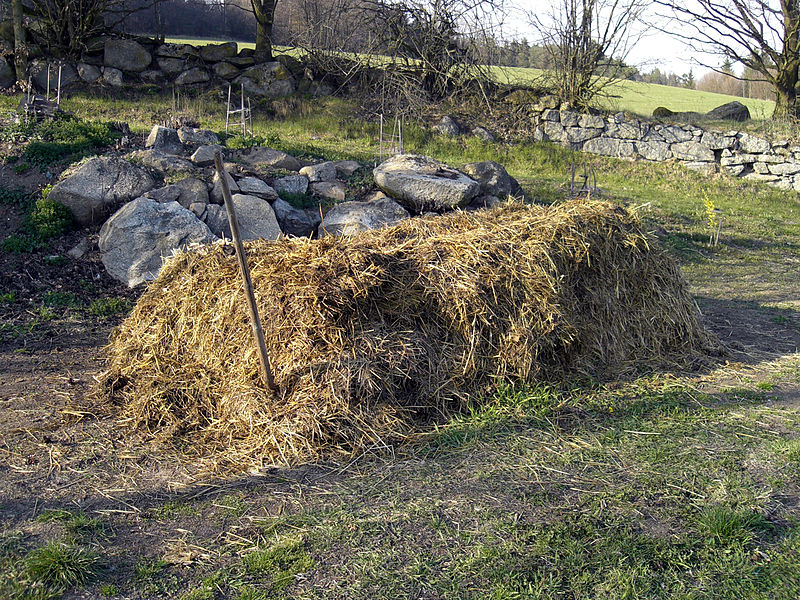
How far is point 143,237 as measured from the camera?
805 cm

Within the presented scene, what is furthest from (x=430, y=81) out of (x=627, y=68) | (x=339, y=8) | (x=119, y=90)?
(x=119, y=90)

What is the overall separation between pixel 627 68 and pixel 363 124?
28.8 feet

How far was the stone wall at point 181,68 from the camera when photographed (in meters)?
17.3

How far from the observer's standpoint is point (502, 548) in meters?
3.26

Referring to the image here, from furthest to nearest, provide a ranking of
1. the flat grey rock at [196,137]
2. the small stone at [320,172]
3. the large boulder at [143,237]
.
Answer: the flat grey rock at [196,137] < the small stone at [320,172] < the large boulder at [143,237]

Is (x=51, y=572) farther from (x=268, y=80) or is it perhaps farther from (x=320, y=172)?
(x=268, y=80)

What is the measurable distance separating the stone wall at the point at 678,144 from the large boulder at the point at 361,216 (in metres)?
10.4

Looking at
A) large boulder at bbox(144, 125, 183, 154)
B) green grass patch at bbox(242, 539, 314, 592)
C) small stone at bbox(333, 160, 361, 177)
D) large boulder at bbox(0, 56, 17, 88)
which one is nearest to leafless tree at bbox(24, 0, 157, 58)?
large boulder at bbox(0, 56, 17, 88)

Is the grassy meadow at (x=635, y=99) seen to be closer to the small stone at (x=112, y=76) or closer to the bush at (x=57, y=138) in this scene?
the small stone at (x=112, y=76)

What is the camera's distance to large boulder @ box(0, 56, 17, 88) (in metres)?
15.8

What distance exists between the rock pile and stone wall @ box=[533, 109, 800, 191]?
9060 millimetres

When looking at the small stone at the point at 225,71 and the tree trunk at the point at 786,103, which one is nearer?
the small stone at the point at 225,71

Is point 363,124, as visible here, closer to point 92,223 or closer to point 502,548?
point 92,223

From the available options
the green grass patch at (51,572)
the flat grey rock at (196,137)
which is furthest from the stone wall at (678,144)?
the green grass patch at (51,572)
